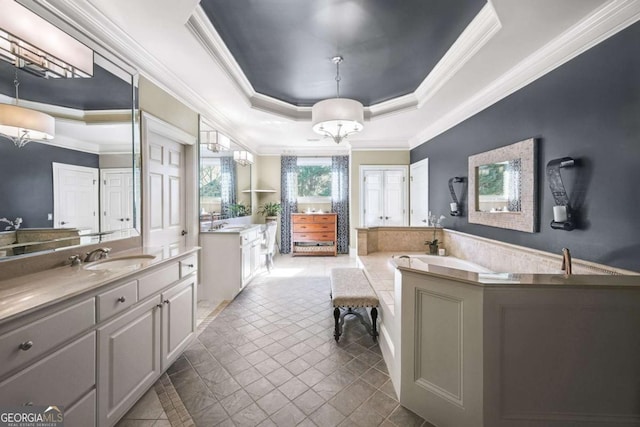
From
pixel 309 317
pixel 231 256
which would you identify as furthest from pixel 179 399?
pixel 231 256

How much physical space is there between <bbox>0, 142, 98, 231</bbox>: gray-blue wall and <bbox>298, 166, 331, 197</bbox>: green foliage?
5447mm

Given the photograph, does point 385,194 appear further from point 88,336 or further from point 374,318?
point 88,336

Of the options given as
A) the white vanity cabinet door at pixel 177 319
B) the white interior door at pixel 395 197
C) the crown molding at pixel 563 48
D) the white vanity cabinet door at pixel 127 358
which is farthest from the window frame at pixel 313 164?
the white vanity cabinet door at pixel 127 358

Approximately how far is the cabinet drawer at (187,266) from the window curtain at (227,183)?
276cm

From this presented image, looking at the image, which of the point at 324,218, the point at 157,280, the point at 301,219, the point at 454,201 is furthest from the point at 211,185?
the point at 454,201

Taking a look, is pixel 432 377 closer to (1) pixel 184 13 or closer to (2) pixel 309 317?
(2) pixel 309 317

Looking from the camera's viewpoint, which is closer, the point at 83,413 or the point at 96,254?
the point at 83,413

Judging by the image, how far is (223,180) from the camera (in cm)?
517

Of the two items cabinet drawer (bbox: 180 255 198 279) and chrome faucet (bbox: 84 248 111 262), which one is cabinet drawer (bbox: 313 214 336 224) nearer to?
cabinet drawer (bbox: 180 255 198 279)

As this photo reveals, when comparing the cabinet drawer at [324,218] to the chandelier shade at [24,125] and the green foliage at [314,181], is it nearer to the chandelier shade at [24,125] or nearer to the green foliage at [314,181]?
the green foliage at [314,181]

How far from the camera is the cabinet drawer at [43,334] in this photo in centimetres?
94

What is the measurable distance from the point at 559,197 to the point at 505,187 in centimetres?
70

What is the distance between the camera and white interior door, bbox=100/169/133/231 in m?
2.01

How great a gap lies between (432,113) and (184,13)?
11.4ft
